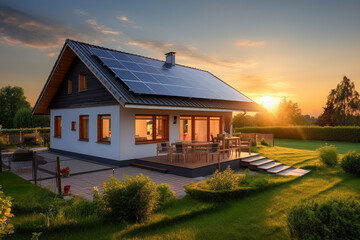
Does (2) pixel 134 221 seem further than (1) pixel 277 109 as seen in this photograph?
No

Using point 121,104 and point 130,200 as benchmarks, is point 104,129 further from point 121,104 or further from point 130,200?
point 130,200

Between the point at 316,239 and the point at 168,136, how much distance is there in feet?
35.1

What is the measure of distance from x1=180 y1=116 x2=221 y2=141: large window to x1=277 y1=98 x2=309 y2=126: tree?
175 ft

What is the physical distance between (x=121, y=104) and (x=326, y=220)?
872 centimetres

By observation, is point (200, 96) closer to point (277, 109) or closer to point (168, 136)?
point (168, 136)

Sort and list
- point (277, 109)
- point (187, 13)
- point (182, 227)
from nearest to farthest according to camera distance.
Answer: point (182, 227) → point (187, 13) → point (277, 109)

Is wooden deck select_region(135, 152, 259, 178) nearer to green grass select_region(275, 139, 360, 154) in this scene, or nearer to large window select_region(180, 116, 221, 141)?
large window select_region(180, 116, 221, 141)

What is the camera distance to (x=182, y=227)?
550 cm

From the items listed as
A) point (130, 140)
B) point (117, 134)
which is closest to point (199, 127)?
point (130, 140)

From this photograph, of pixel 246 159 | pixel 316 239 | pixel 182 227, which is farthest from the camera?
pixel 246 159

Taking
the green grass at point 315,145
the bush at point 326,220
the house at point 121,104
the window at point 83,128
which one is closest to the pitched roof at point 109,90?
the house at point 121,104

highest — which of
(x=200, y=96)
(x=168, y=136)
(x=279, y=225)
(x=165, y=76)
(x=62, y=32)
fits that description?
(x=62, y=32)

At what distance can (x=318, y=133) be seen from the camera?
31.1 meters

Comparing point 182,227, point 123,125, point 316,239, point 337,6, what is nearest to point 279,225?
point 316,239
